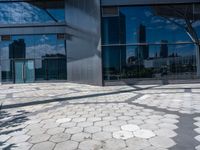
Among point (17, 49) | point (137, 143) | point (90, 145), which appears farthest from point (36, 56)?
point (137, 143)

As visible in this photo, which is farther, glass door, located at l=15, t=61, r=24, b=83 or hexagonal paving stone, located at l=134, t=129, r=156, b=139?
glass door, located at l=15, t=61, r=24, b=83

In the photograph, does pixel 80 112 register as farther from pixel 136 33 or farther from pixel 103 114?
pixel 136 33

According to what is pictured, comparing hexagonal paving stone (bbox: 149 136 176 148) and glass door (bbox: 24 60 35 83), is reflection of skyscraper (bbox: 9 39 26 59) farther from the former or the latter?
hexagonal paving stone (bbox: 149 136 176 148)

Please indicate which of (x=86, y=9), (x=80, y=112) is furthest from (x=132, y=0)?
(x=80, y=112)

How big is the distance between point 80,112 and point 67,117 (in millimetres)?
796

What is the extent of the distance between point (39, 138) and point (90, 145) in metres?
1.33

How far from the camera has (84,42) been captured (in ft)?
65.8

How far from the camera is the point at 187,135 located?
5496 millimetres

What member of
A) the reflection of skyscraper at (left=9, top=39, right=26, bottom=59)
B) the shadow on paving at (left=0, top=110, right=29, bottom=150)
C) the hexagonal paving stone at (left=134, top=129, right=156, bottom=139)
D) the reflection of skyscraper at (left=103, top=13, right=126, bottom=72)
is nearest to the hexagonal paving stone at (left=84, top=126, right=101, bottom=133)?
the hexagonal paving stone at (left=134, top=129, right=156, bottom=139)

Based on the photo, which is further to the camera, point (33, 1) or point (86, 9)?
point (33, 1)

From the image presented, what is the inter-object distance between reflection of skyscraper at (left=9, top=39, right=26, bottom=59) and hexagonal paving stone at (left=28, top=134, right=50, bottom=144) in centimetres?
2065

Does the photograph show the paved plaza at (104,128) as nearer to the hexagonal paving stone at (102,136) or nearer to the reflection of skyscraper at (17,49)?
the hexagonal paving stone at (102,136)

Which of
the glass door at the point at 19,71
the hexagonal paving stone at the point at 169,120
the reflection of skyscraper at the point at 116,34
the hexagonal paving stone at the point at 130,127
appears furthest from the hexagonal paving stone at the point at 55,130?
the glass door at the point at 19,71

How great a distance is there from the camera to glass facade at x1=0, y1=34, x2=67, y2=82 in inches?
974
